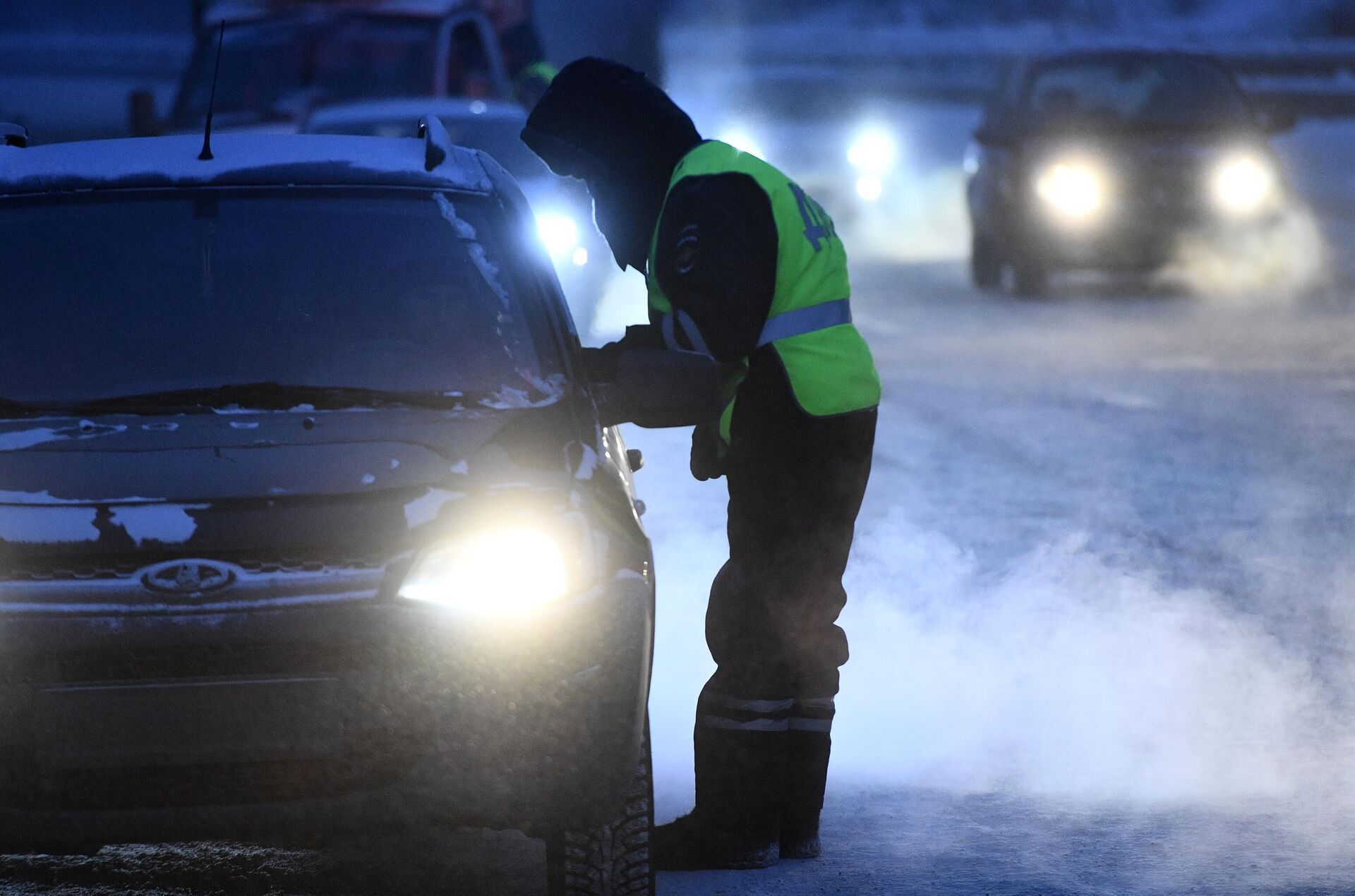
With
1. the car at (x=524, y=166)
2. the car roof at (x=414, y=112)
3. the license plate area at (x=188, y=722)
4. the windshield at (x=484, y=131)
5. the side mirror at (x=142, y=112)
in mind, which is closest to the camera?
the license plate area at (x=188, y=722)

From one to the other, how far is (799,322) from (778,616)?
62 cm

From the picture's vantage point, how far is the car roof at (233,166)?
4.69m

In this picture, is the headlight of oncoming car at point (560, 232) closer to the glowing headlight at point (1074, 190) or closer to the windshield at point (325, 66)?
the windshield at point (325, 66)

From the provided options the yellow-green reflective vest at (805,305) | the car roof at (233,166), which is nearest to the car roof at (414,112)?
the car roof at (233,166)

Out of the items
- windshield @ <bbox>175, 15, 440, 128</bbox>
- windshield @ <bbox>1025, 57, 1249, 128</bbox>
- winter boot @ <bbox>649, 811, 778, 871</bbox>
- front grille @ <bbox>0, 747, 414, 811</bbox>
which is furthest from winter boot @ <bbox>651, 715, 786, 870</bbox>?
windshield @ <bbox>1025, 57, 1249, 128</bbox>

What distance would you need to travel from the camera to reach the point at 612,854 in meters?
3.89

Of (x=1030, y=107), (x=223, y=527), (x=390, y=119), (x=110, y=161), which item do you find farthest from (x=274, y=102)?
(x=223, y=527)

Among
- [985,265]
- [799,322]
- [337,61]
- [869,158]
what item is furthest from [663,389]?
[869,158]

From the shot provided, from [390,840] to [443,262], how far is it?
1230mm

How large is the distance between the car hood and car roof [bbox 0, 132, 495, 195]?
0.81 metres

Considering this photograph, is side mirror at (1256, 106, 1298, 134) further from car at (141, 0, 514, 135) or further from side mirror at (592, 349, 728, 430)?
side mirror at (592, 349, 728, 430)

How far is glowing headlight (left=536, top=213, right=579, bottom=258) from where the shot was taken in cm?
1134

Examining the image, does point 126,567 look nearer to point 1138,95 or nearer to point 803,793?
point 803,793

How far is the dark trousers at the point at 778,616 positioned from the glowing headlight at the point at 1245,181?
37.4 feet
